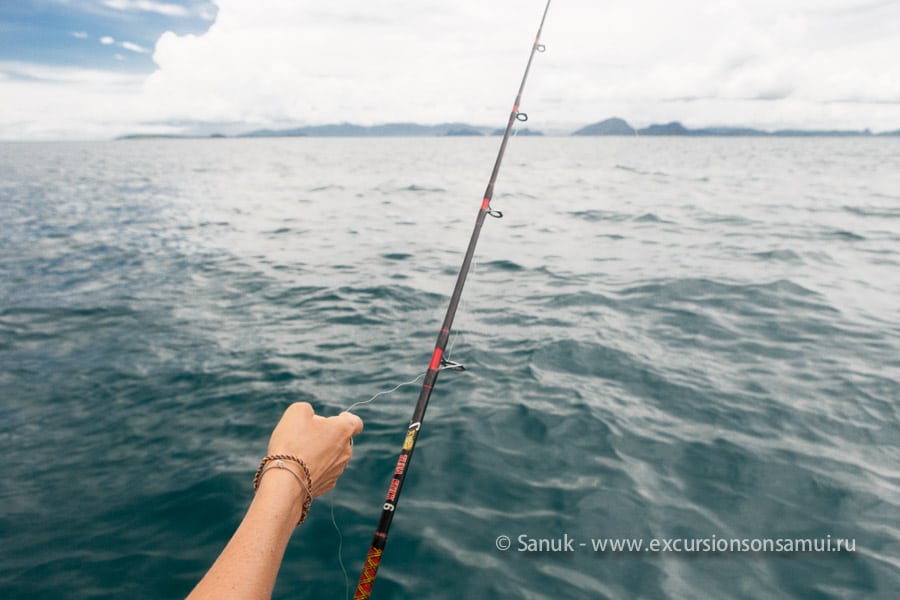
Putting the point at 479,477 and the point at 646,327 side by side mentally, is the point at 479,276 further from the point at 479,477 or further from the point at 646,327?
the point at 479,477

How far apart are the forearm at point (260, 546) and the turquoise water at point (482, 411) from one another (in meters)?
2.19

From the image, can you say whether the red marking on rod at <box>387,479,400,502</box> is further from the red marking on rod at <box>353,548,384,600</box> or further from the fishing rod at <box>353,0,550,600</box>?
the red marking on rod at <box>353,548,384,600</box>

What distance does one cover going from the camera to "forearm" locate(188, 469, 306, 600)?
1493mm

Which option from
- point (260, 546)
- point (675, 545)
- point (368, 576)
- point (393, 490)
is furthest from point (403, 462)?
point (675, 545)

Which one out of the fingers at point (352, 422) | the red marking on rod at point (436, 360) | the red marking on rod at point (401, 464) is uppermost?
the fingers at point (352, 422)

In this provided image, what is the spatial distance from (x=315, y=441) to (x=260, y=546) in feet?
1.61

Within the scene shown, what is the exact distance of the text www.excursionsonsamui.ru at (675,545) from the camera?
12.6ft

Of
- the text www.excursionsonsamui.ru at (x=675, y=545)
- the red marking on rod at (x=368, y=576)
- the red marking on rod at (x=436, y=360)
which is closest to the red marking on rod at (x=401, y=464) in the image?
the red marking on rod at (x=368, y=576)

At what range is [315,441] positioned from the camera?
2043mm

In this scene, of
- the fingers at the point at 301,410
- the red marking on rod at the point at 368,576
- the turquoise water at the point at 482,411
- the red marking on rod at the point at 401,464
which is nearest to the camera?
the fingers at the point at 301,410

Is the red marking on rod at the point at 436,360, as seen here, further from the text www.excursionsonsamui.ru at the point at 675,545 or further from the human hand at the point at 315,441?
the text www.excursionsonsamui.ru at the point at 675,545

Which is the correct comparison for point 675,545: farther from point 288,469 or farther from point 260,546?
point 260,546

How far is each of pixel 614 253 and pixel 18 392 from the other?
38.1 feet

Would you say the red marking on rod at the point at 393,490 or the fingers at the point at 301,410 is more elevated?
the fingers at the point at 301,410
